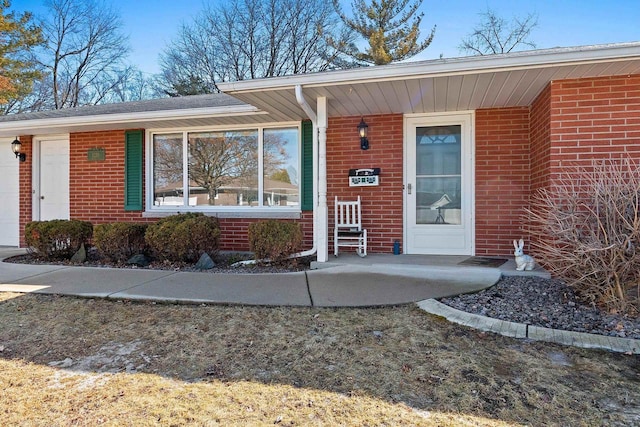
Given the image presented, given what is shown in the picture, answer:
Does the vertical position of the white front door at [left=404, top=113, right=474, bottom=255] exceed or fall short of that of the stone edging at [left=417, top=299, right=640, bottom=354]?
it exceeds it

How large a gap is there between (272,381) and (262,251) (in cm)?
314

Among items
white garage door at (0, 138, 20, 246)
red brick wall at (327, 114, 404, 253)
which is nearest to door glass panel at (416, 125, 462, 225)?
red brick wall at (327, 114, 404, 253)

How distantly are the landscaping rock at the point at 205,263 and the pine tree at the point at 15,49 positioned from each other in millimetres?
13519

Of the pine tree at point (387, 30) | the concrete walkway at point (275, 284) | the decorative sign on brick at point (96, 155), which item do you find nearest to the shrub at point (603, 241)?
the concrete walkway at point (275, 284)

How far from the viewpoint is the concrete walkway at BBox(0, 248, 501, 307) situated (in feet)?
12.1

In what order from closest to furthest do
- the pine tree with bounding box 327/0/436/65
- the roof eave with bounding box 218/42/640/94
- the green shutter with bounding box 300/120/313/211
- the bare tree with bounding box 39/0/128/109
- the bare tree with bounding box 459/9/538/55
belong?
the roof eave with bounding box 218/42/640/94 → the green shutter with bounding box 300/120/313/211 → the pine tree with bounding box 327/0/436/65 → the bare tree with bounding box 459/9/538/55 → the bare tree with bounding box 39/0/128/109

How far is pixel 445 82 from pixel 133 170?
5.37m

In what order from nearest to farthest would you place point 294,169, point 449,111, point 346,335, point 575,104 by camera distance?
point 346,335, point 575,104, point 449,111, point 294,169

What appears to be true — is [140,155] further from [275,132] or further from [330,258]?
[330,258]

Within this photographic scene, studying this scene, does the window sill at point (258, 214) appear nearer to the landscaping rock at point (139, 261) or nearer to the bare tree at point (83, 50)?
the landscaping rock at point (139, 261)

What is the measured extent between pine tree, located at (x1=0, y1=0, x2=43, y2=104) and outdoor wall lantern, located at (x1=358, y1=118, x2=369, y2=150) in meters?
14.3

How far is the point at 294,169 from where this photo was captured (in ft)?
21.2

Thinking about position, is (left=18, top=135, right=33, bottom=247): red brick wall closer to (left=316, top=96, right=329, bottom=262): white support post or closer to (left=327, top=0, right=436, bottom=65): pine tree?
(left=316, top=96, right=329, bottom=262): white support post

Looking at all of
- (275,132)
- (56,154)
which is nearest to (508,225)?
(275,132)
